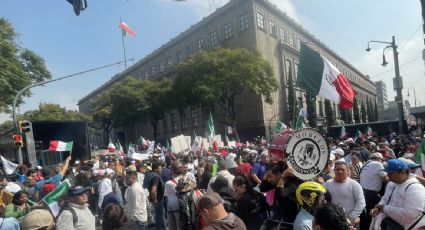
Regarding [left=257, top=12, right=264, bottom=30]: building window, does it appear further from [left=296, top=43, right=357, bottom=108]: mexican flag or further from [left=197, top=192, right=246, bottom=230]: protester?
[left=197, top=192, right=246, bottom=230]: protester

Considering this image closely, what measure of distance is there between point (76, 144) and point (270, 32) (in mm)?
28277

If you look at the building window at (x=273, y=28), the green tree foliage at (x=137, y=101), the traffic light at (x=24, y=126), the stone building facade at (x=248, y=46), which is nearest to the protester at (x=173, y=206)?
the traffic light at (x=24, y=126)

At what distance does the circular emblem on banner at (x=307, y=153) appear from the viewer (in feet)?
15.1

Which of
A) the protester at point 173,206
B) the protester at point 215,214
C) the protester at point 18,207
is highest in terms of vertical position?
the protester at point 215,214

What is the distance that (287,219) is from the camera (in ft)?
14.0

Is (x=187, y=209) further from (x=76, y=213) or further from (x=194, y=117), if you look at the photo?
(x=194, y=117)

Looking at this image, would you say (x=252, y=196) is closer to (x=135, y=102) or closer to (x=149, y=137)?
(x=135, y=102)

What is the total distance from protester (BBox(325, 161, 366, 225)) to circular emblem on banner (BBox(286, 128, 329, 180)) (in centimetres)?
45

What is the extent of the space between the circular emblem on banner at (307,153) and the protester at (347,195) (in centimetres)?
45

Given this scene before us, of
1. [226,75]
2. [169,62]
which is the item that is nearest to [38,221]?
[226,75]

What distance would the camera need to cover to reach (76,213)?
4.59 m

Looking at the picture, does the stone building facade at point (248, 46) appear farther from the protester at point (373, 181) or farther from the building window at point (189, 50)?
the protester at point (373, 181)

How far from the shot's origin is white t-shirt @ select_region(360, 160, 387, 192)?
250 inches

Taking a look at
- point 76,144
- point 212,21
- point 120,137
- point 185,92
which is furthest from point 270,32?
point 120,137
